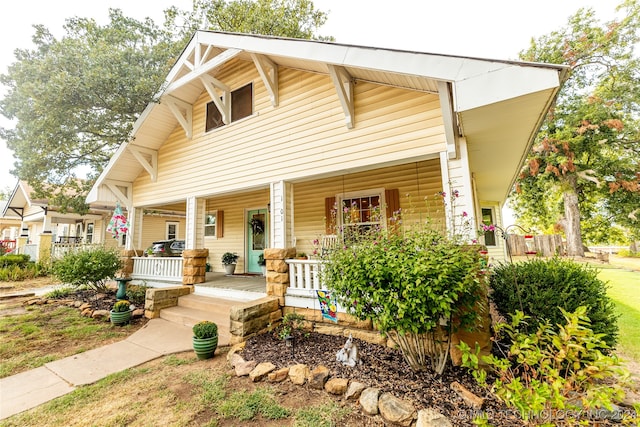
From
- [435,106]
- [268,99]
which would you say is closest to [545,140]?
[435,106]

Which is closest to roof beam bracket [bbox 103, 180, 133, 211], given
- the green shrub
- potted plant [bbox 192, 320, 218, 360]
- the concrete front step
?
the concrete front step

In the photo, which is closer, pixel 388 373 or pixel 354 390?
pixel 354 390

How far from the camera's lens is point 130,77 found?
24.1ft

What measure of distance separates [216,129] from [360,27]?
396 inches

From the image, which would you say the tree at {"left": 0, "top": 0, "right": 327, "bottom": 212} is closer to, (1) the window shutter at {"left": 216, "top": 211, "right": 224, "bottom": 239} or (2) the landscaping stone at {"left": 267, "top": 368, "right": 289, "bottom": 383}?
(1) the window shutter at {"left": 216, "top": 211, "right": 224, "bottom": 239}

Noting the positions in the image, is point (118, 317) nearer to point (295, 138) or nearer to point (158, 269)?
point (158, 269)

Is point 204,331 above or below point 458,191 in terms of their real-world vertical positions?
below

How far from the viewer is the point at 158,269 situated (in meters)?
7.61

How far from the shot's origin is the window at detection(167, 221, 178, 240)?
1606 cm

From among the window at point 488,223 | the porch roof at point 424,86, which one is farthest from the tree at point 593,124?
the porch roof at point 424,86

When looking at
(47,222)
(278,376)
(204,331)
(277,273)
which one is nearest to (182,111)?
(277,273)

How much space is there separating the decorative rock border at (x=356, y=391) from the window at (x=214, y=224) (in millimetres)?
6410

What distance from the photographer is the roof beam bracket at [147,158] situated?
7.42m

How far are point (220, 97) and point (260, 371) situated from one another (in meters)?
6.39
